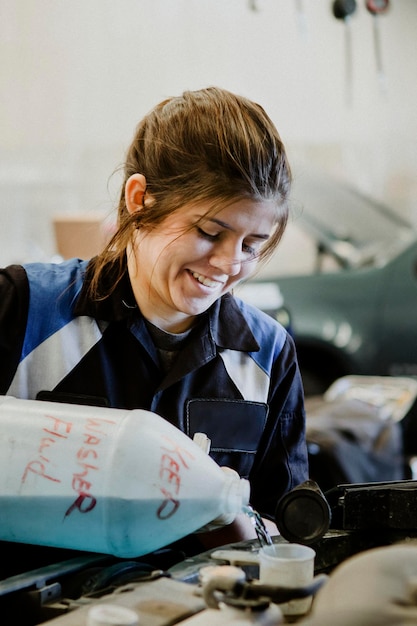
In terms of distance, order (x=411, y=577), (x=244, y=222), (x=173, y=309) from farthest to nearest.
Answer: (x=173, y=309) < (x=244, y=222) < (x=411, y=577)

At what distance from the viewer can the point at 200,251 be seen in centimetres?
124

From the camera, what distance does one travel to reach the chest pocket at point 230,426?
1352 millimetres

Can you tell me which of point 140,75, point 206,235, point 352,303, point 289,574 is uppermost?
point 140,75

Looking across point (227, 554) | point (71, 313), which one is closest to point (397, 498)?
point (227, 554)

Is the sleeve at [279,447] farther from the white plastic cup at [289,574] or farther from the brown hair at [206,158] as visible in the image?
the white plastic cup at [289,574]

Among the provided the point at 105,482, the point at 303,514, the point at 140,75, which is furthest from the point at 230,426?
the point at 140,75

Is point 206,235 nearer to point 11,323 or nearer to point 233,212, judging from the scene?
point 233,212

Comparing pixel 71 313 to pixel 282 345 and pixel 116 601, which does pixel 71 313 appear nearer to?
pixel 282 345

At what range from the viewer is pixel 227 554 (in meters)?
0.99

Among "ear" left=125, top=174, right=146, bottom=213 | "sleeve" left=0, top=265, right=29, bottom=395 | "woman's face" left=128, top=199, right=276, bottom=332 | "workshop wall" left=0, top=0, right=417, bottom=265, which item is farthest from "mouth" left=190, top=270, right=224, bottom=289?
"workshop wall" left=0, top=0, right=417, bottom=265

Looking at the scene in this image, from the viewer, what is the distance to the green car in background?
A: 412cm

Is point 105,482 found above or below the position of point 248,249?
below

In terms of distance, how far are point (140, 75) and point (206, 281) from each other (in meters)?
3.48

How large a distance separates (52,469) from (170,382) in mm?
411
